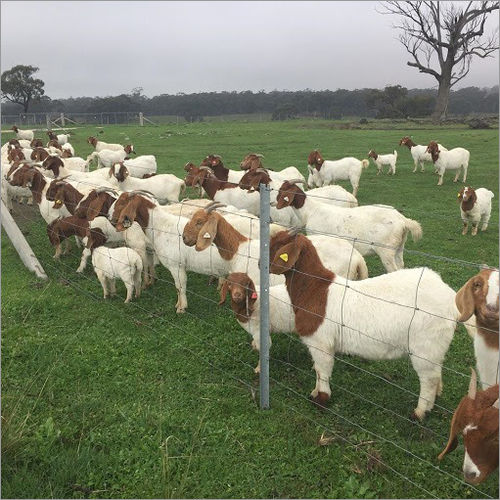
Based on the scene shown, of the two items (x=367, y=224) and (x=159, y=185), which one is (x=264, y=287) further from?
(x=159, y=185)

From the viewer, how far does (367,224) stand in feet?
25.7

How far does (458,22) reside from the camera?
50844mm

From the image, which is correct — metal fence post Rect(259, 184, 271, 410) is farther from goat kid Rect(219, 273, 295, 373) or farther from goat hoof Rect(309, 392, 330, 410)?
goat kid Rect(219, 273, 295, 373)

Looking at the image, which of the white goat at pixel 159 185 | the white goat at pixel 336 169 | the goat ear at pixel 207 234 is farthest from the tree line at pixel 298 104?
the goat ear at pixel 207 234

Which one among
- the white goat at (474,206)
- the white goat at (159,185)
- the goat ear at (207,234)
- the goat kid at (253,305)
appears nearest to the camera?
the goat kid at (253,305)

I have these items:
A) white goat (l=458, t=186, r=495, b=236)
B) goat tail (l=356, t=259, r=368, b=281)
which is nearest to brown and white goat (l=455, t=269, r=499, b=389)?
goat tail (l=356, t=259, r=368, b=281)

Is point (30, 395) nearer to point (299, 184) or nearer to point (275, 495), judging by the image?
point (275, 495)

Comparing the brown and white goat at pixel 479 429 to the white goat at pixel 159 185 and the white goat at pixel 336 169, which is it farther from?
the white goat at pixel 336 169

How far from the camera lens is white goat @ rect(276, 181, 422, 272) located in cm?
763

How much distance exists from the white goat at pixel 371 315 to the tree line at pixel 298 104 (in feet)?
215

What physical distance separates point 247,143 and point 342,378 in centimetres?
2825

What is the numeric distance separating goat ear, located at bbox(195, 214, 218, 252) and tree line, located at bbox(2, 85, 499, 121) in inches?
2540

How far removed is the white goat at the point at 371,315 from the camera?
14.4 ft

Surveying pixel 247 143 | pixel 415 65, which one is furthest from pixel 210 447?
pixel 415 65
